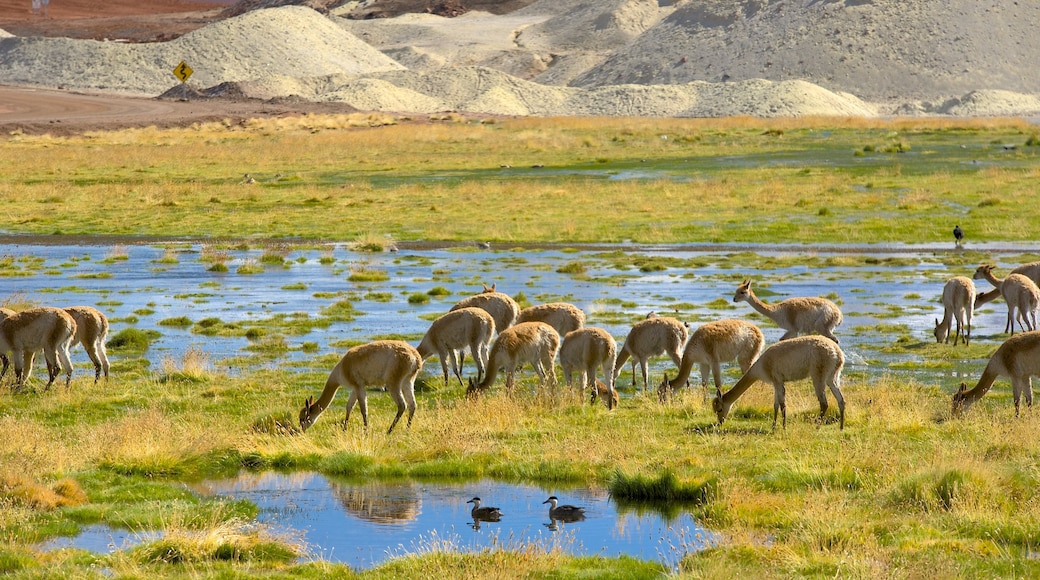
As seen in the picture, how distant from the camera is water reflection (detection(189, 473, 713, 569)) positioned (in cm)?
1114

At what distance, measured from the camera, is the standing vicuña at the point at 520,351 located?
1714 centimetres

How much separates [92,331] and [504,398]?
253 inches

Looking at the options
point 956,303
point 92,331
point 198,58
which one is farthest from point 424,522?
point 198,58

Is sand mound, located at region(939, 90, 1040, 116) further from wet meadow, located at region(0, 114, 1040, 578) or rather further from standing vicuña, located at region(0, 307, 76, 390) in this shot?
standing vicuña, located at region(0, 307, 76, 390)

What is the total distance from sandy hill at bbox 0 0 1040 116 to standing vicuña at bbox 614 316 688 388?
107494mm

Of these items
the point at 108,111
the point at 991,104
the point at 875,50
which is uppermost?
the point at 875,50

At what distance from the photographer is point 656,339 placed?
18.2 m

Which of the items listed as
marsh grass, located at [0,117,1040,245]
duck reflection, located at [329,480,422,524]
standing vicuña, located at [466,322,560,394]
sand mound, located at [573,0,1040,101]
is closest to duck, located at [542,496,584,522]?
duck reflection, located at [329,480,422,524]

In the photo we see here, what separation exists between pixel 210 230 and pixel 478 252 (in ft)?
36.2

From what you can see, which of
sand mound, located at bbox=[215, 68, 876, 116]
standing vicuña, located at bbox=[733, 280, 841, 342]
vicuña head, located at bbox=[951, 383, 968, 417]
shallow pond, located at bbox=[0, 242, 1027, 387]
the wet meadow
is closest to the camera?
the wet meadow

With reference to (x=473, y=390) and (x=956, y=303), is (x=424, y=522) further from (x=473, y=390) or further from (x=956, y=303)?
(x=956, y=303)

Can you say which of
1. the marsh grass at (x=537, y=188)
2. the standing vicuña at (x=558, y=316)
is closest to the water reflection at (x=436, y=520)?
the standing vicuña at (x=558, y=316)

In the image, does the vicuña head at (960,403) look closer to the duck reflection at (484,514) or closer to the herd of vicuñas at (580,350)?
the herd of vicuñas at (580,350)

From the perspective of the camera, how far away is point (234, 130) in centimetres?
9731
